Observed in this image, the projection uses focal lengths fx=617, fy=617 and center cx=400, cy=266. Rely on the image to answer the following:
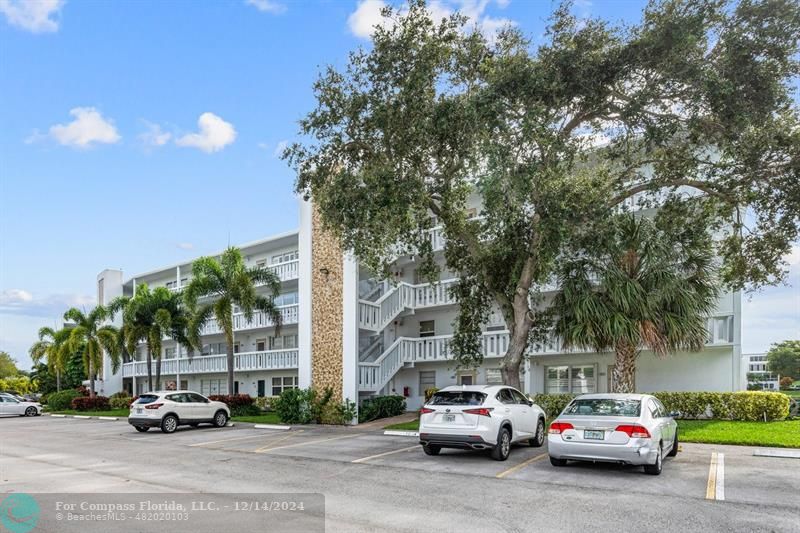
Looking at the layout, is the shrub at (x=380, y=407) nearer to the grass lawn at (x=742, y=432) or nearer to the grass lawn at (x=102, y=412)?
the grass lawn at (x=742, y=432)

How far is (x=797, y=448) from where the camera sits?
46.1 feet

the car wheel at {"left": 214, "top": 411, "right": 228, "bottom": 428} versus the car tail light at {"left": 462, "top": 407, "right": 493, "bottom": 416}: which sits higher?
the car tail light at {"left": 462, "top": 407, "right": 493, "bottom": 416}

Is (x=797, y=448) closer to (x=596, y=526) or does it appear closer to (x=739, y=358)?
(x=739, y=358)

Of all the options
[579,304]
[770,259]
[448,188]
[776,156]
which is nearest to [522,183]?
[448,188]

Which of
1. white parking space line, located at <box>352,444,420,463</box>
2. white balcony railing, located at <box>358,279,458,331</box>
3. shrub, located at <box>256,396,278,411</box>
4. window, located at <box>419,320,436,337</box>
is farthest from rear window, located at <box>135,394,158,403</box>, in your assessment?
window, located at <box>419,320,436,337</box>

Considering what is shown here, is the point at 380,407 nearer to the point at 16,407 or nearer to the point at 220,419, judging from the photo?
the point at 220,419

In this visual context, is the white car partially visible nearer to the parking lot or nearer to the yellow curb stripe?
the parking lot

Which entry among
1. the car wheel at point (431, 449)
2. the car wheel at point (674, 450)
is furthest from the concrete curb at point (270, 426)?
the car wheel at point (674, 450)

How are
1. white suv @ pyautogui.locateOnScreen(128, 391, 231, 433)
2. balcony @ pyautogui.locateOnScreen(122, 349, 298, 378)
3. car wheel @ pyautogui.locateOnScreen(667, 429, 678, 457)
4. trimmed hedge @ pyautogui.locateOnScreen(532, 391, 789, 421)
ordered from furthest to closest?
balcony @ pyautogui.locateOnScreen(122, 349, 298, 378) < white suv @ pyautogui.locateOnScreen(128, 391, 231, 433) < trimmed hedge @ pyautogui.locateOnScreen(532, 391, 789, 421) < car wheel @ pyautogui.locateOnScreen(667, 429, 678, 457)

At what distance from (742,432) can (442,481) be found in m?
10.1

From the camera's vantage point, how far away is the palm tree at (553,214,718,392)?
Result: 57.9 feet

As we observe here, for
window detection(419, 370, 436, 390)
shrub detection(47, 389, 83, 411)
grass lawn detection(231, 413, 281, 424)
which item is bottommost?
shrub detection(47, 389, 83, 411)

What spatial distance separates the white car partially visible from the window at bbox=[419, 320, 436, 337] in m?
25.8

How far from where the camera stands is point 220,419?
24.0 meters
